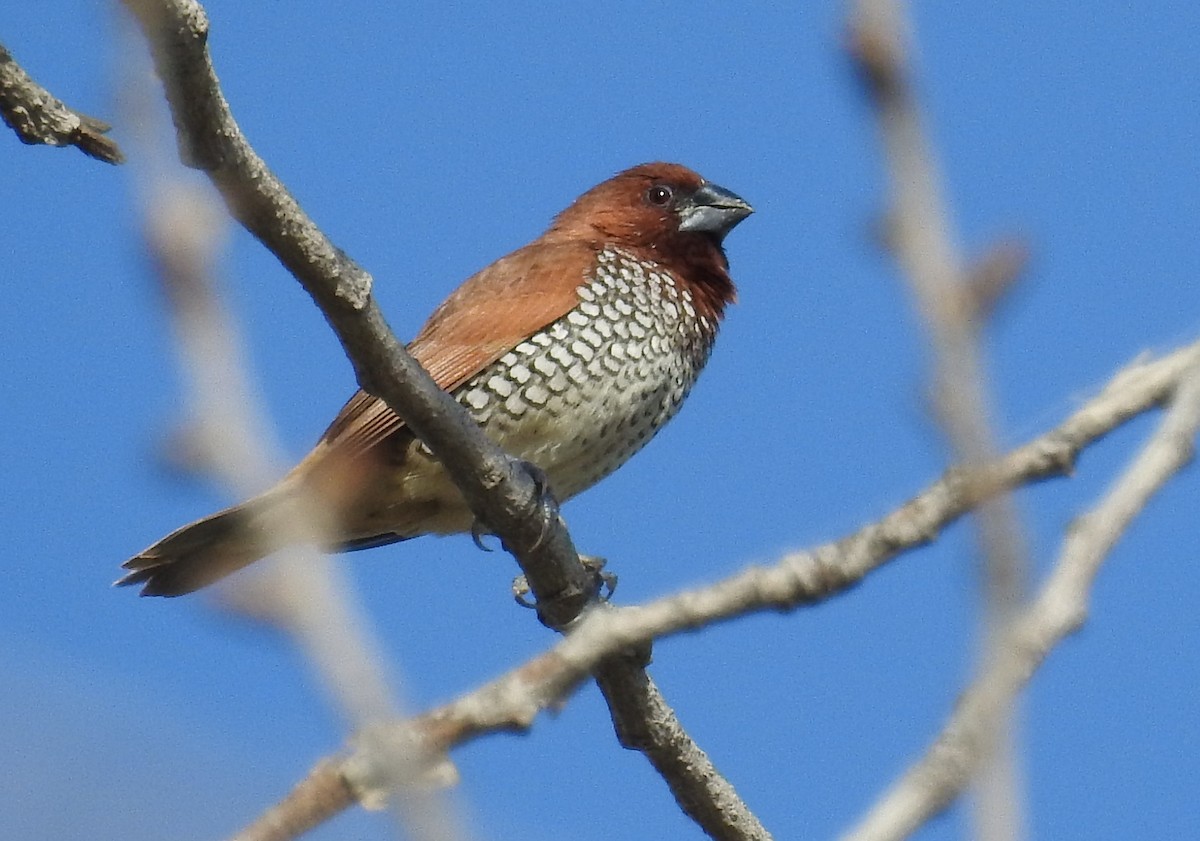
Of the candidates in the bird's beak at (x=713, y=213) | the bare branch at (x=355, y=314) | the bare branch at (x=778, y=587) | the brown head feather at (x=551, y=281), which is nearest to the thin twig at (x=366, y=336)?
the bare branch at (x=355, y=314)

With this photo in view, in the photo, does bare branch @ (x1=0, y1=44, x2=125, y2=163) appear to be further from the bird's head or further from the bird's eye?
the bird's eye

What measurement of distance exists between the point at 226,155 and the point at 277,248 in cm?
42

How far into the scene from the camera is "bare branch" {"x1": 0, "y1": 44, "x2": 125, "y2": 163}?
4.27 meters

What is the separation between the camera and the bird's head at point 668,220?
7395mm

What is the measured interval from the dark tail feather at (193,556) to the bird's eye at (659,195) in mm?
2665

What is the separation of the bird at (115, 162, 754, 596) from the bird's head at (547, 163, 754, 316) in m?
0.10

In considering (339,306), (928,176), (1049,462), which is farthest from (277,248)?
(928,176)

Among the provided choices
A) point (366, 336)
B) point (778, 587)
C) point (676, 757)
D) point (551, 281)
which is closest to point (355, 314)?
point (366, 336)

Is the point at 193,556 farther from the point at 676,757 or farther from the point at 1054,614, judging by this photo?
the point at 1054,614

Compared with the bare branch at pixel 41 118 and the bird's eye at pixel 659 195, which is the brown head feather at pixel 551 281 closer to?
the bird's eye at pixel 659 195

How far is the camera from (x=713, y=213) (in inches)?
297

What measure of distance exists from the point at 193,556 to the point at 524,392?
1.42 m

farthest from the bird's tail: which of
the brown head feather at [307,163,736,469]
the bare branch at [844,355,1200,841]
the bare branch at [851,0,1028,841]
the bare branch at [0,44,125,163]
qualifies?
the bare branch at [851,0,1028,841]

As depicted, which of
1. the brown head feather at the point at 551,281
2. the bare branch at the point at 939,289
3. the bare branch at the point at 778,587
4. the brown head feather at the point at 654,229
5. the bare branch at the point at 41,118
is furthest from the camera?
the brown head feather at the point at 654,229
